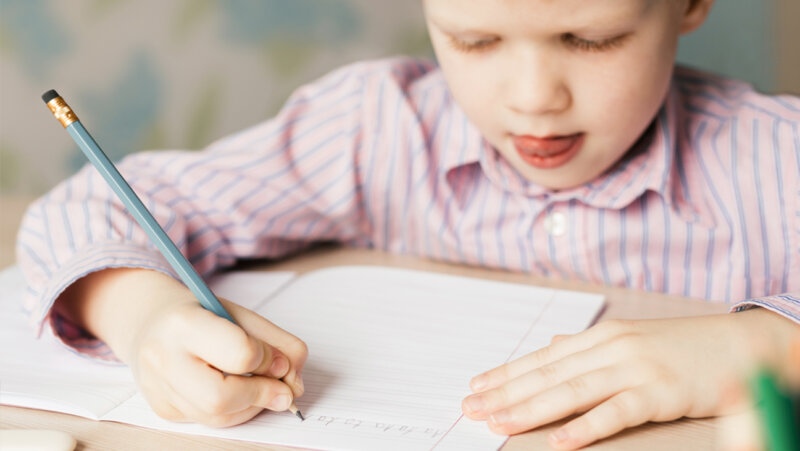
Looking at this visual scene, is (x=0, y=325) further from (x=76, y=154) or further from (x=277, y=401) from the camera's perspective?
(x=76, y=154)

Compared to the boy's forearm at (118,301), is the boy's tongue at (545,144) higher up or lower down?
lower down

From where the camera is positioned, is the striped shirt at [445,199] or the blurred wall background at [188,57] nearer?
the striped shirt at [445,199]

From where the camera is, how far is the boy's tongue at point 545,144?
0.66 metres

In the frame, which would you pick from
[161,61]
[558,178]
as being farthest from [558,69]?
[161,61]

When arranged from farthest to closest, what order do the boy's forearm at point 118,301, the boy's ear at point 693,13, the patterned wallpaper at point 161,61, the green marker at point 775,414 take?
the patterned wallpaper at point 161,61, the boy's ear at point 693,13, the boy's forearm at point 118,301, the green marker at point 775,414

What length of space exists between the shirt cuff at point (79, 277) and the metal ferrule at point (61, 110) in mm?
163

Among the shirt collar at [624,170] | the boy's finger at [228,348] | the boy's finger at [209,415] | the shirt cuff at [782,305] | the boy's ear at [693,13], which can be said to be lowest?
the shirt cuff at [782,305]

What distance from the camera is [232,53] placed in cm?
145

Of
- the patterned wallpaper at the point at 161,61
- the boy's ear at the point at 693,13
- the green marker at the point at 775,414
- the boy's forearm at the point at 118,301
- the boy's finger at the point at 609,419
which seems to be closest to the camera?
the green marker at the point at 775,414

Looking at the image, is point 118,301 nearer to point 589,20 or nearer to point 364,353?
point 364,353

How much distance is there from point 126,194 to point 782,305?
0.39 m

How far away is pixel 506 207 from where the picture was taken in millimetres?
804

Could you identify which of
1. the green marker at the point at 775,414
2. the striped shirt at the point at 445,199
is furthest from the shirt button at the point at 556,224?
the green marker at the point at 775,414

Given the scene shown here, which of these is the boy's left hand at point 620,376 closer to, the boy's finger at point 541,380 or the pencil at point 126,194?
the boy's finger at point 541,380
